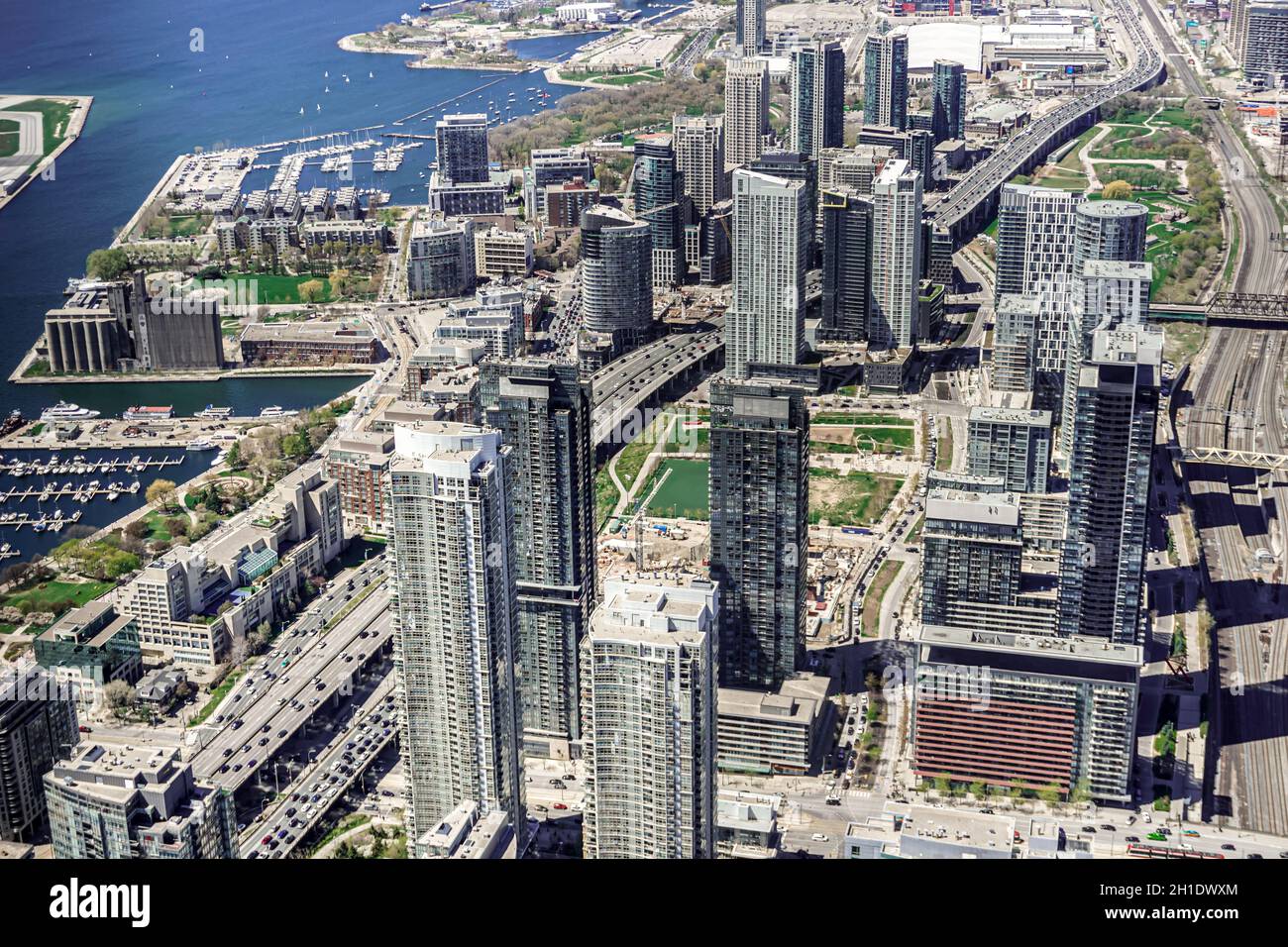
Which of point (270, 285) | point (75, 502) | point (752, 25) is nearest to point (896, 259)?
point (270, 285)

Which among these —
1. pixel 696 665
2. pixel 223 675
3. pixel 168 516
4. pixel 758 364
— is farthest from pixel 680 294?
pixel 696 665

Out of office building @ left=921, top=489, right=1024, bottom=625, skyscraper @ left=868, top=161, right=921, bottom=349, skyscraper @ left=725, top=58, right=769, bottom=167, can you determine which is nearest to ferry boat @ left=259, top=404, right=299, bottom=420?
skyscraper @ left=868, top=161, right=921, bottom=349

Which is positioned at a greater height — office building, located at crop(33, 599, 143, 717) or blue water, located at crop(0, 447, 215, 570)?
blue water, located at crop(0, 447, 215, 570)

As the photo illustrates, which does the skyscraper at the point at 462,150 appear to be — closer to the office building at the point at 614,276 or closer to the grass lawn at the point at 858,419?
the office building at the point at 614,276

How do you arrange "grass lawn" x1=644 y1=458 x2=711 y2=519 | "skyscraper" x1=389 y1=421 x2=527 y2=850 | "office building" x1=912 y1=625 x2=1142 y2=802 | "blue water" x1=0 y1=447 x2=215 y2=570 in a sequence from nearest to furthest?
"skyscraper" x1=389 y1=421 x2=527 y2=850
"office building" x1=912 y1=625 x2=1142 y2=802
"blue water" x1=0 y1=447 x2=215 y2=570
"grass lawn" x1=644 y1=458 x2=711 y2=519

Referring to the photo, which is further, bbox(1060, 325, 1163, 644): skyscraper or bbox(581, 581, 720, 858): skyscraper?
bbox(1060, 325, 1163, 644): skyscraper

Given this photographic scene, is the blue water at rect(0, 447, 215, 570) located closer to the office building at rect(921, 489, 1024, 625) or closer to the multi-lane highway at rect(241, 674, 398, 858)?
the multi-lane highway at rect(241, 674, 398, 858)

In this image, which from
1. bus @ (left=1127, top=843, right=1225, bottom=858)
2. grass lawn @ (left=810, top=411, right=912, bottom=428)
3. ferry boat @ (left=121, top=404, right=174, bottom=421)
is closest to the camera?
bus @ (left=1127, top=843, right=1225, bottom=858)

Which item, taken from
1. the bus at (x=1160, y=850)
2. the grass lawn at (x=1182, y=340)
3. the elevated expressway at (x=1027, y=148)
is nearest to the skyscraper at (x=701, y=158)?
the elevated expressway at (x=1027, y=148)
